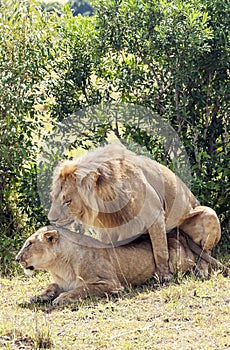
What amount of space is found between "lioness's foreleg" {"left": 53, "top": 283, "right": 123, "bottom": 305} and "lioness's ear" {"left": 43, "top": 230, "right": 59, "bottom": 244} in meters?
0.50

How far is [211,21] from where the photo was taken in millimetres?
7711

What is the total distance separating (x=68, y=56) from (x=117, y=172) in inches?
102

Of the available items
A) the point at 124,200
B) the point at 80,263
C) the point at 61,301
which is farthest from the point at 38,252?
the point at 124,200

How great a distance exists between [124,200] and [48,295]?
1089 mm

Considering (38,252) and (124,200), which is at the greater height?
(124,200)

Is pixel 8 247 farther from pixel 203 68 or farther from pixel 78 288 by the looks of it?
pixel 203 68

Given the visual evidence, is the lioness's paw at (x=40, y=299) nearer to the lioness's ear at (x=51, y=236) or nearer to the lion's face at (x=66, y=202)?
the lioness's ear at (x=51, y=236)

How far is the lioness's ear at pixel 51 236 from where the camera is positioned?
6.07 m

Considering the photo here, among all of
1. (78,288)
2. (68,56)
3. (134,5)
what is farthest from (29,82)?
(78,288)

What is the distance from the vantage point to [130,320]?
5.32 m

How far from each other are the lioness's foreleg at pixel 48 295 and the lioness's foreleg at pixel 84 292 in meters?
0.18

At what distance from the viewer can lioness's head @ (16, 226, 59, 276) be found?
19.6ft

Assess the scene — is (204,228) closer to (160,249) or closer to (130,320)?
(160,249)

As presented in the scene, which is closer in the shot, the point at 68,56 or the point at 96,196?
the point at 96,196
